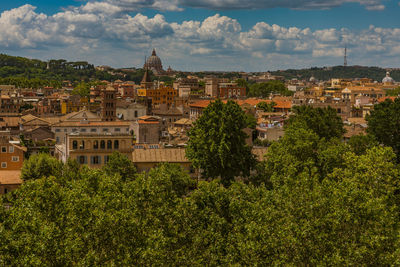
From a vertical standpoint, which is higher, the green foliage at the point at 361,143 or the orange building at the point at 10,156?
the green foliage at the point at 361,143

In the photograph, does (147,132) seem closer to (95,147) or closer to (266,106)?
(95,147)

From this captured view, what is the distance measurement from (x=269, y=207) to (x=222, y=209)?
10.9ft

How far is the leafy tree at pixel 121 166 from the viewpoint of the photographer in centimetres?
4512

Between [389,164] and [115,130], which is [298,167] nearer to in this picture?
[389,164]

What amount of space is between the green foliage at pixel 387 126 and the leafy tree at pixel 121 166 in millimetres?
22896

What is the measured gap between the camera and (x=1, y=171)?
5575 centimetres

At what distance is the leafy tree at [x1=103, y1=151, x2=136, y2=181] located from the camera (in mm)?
45125

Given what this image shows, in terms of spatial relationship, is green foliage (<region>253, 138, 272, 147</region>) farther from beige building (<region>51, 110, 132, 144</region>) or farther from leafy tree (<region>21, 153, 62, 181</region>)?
leafy tree (<region>21, 153, 62, 181</region>)

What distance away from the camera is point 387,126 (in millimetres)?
51656

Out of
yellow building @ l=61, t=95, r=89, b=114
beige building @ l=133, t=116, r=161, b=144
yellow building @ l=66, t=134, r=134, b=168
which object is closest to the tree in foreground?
yellow building @ l=66, t=134, r=134, b=168

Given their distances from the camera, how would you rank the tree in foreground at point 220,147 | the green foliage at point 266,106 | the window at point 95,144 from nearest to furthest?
the tree in foreground at point 220,147, the window at point 95,144, the green foliage at point 266,106

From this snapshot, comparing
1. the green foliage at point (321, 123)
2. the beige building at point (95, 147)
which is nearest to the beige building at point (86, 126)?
the beige building at point (95, 147)

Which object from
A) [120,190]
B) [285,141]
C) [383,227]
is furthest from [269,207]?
[285,141]

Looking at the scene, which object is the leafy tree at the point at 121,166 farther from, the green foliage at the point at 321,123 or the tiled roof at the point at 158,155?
the green foliage at the point at 321,123
